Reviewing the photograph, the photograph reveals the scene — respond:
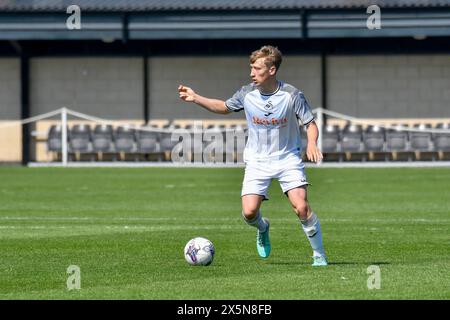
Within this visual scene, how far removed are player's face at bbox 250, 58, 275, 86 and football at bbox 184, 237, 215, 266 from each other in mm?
1756

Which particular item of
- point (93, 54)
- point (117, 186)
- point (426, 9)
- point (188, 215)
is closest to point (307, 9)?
point (426, 9)

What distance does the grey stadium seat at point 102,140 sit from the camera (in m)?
41.9

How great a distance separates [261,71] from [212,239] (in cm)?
424

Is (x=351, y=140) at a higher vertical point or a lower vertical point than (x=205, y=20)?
lower

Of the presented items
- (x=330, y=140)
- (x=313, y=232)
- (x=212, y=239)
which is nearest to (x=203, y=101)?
(x=313, y=232)

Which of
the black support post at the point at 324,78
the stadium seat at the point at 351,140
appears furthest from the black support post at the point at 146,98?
the stadium seat at the point at 351,140

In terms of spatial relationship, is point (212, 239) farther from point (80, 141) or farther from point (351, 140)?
point (80, 141)

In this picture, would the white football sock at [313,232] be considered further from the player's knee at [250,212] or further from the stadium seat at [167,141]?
the stadium seat at [167,141]

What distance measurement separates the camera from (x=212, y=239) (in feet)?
55.8

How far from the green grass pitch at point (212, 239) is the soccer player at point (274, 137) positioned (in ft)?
1.84

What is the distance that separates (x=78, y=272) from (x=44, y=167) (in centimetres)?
2722

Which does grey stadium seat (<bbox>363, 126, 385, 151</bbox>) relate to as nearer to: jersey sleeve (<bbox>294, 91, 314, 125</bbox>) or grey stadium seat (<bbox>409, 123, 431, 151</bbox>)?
grey stadium seat (<bbox>409, 123, 431, 151</bbox>)

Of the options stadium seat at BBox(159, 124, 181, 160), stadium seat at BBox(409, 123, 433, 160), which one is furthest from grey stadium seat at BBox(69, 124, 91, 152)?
stadium seat at BBox(409, 123, 433, 160)

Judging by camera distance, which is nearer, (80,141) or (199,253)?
(199,253)
